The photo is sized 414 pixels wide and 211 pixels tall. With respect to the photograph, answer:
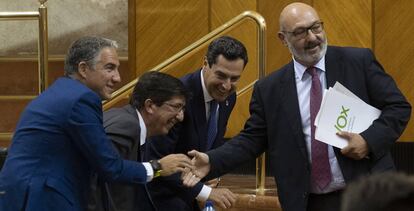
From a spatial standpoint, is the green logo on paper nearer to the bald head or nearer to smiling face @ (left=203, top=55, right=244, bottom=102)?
the bald head

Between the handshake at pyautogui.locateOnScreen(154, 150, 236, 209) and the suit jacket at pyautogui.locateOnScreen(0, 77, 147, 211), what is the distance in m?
0.31

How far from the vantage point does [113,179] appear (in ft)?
12.6

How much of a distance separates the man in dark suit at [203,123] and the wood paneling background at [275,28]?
3.30 meters

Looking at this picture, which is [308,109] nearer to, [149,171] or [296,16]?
[296,16]

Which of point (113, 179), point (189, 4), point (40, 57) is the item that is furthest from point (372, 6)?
point (113, 179)

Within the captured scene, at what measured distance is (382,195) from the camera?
162 cm

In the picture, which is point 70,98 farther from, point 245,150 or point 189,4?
point 189,4

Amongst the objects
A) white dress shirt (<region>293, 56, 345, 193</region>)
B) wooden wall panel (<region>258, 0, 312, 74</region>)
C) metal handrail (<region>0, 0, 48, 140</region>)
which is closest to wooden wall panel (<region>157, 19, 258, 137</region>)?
wooden wall panel (<region>258, 0, 312, 74</region>)

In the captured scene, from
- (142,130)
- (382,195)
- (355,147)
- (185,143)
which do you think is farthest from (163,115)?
(382,195)

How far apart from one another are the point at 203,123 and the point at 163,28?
4.30m

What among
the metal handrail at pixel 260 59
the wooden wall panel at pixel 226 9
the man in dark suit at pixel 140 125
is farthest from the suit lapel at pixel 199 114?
the wooden wall panel at pixel 226 9

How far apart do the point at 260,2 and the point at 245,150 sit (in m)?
4.34

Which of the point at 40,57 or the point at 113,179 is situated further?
the point at 40,57

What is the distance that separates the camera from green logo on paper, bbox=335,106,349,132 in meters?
4.06
